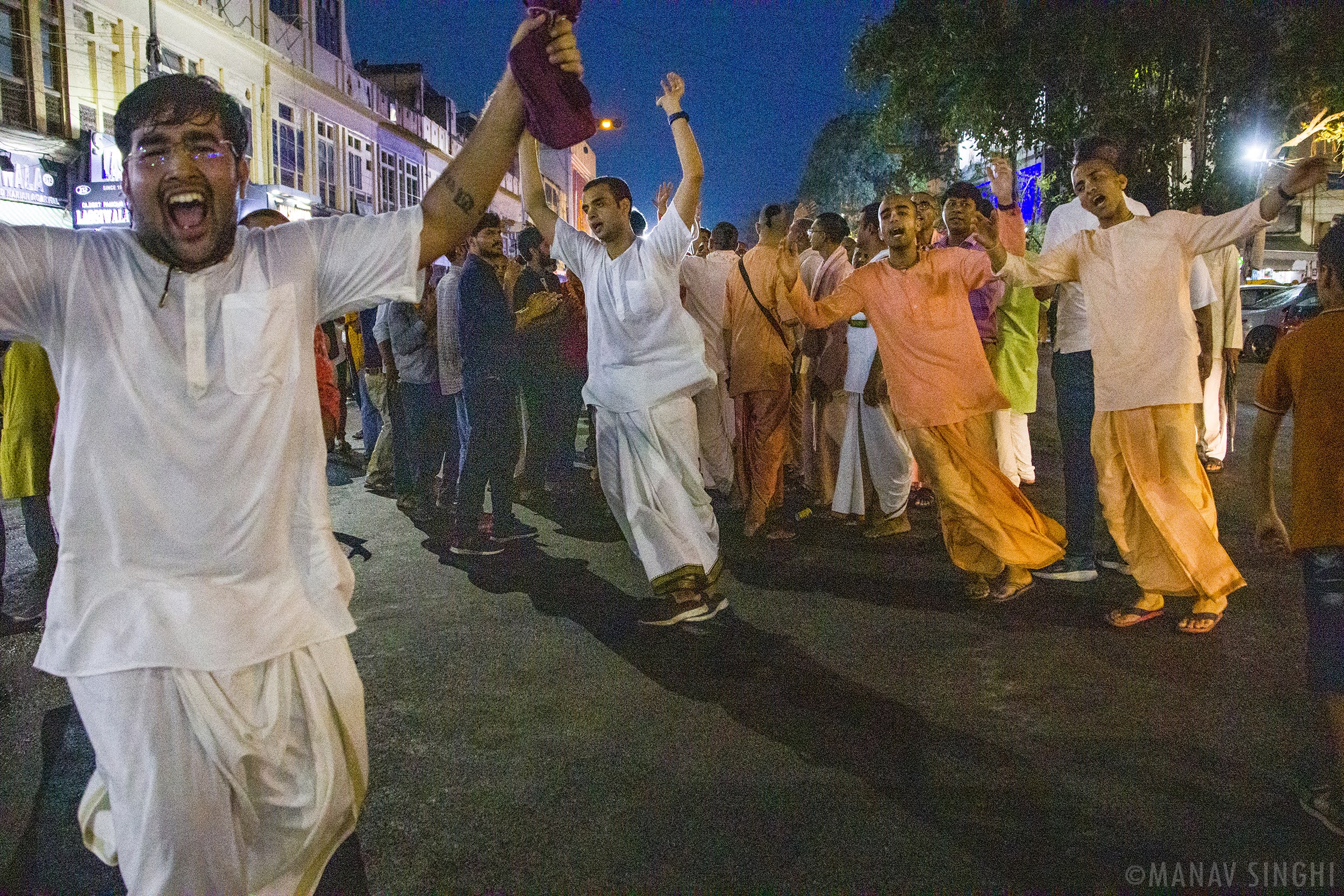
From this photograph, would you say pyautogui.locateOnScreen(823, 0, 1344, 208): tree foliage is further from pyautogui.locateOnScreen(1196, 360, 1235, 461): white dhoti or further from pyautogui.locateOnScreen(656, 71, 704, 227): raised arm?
pyautogui.locateOnScreen(656, 71, 704, 227): raised arm

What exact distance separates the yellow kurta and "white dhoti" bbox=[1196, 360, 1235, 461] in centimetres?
845

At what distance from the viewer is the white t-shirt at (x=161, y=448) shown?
5.99 feet

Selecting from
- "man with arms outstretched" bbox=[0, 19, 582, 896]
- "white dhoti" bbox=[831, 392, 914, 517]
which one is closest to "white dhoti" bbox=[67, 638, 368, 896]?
"man with arms outstretched" bbox=[0, 19, 582, 896]

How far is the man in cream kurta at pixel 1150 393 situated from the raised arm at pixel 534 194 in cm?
220

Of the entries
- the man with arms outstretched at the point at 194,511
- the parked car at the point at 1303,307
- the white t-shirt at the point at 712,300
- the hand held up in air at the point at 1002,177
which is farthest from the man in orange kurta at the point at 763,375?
the parked car at the point at 1303,307

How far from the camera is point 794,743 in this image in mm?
3516

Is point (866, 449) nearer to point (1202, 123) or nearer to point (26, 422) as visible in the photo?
point (26, 422)

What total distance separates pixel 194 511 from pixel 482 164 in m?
0.88

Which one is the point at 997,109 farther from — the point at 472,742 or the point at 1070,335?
the point at 472,742

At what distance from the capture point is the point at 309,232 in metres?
2.05

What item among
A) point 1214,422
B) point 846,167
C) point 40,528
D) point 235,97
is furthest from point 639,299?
point 846,167

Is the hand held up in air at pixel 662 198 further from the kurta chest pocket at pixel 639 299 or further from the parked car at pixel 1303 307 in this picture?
the parked car at pixel 1303 307

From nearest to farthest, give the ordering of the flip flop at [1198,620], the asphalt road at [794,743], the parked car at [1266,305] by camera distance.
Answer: the asphalt road at [794,743]
the flip flop at [1198,620]
the parked car at [1266,305]

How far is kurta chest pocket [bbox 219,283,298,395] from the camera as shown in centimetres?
188
